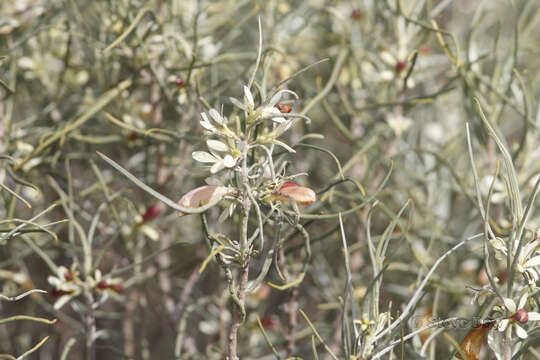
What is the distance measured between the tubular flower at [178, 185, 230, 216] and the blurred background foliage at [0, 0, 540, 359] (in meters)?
0.19

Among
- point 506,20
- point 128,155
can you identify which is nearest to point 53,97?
point 128,155

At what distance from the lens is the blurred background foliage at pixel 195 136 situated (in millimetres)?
720

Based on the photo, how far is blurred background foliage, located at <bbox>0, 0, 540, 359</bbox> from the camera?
72cm

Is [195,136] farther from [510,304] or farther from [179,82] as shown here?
[510,304]

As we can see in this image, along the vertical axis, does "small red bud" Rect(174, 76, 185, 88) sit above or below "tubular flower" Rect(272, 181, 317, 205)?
above

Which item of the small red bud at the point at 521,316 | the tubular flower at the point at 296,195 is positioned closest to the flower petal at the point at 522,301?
the small red bud at the point at 521,316

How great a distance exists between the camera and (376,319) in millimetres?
487

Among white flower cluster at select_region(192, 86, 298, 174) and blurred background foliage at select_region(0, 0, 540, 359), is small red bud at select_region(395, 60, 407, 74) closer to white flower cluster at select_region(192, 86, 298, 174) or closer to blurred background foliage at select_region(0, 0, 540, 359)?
blurred background foliage at select_region(0, 0, 540, 359)

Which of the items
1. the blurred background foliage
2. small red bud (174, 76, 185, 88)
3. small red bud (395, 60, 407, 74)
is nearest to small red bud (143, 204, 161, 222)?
the blurred background foliage

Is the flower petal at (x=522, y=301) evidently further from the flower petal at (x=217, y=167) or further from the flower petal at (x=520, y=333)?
the flower petal at (x=217, y=167)

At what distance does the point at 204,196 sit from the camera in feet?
1.50

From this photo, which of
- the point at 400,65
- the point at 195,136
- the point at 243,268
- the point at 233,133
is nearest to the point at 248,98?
the point at 233,133

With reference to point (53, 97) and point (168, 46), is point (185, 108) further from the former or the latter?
point (53, 97)

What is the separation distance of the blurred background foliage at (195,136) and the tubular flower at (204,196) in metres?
0.19
